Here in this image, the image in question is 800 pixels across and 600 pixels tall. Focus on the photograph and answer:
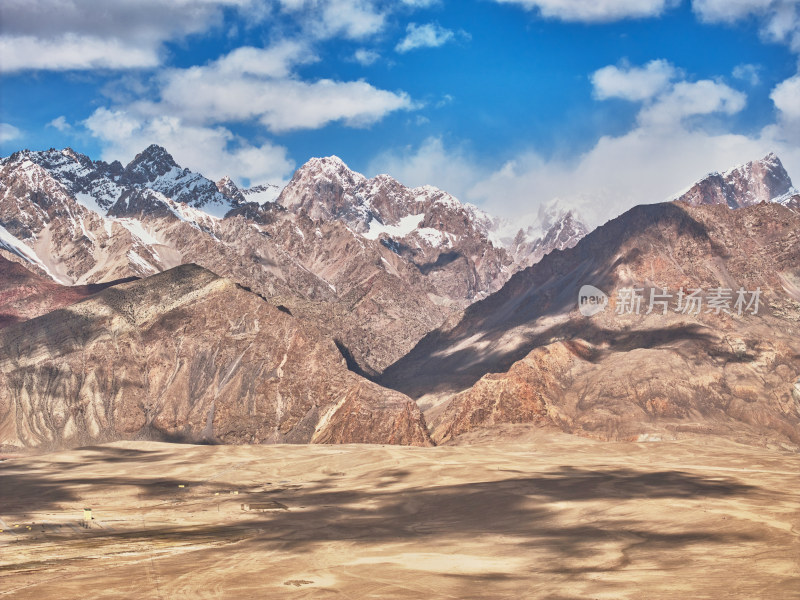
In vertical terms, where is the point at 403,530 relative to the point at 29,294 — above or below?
below

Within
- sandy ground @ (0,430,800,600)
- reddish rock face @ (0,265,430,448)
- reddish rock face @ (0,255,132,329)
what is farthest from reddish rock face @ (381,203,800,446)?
reddish rock face @ (0,255,132,329)

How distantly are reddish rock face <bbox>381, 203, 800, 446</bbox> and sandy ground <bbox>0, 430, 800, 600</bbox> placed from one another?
43.2 metres

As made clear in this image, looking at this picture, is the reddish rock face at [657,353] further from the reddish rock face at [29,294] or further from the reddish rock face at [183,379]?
the reddish rock face at [29,294]

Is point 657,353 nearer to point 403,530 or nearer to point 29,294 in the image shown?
point 403,530

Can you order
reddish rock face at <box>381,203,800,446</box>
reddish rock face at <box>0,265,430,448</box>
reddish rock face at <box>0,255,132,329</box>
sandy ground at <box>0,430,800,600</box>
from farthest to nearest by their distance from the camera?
reddish rock face at <box>0,255,132,329</box> → reddish rock face at <box>381,203,800,446</box> → reddish rock face at <box>0,265,430,448</box> → sandy ground at <box>0,430,800,600</box>

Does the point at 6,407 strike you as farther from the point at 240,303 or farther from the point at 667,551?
the point at 667,551

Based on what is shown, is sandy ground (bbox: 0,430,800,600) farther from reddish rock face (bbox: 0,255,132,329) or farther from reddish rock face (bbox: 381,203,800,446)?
reddish rock face (bbox: 0,255,132,329)

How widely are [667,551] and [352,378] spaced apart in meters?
89.6

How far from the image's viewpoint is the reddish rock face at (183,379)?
10569 centimetres

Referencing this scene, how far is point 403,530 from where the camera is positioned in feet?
122

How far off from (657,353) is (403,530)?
4068 inches

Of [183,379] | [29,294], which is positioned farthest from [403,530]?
[29,294]

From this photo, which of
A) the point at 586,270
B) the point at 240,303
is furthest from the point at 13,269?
the point at 586,270

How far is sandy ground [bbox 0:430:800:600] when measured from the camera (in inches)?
938
